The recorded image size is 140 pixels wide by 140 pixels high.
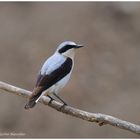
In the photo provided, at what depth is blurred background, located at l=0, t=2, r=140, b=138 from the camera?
1088cm

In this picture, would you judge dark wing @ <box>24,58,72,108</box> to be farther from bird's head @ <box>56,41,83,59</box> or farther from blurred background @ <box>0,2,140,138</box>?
blurred background @ <box>0,2,140,138</box>

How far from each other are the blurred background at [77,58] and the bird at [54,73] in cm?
356

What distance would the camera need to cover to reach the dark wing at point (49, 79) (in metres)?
6.48

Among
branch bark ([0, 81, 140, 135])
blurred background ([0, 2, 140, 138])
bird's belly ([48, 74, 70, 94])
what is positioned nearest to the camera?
branch bark ([0, 81, 140, 135])

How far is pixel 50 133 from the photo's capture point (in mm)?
10570

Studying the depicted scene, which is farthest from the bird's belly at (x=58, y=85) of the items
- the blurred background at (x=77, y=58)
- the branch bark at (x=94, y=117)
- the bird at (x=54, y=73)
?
the blurred background at (x=77, y=58)

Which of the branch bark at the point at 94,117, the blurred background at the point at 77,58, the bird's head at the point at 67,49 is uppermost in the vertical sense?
the bird's head at the point at 67,49

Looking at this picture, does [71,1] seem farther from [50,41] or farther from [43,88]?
[43,88]

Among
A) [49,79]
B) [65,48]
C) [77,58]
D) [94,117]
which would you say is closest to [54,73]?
[49,79]

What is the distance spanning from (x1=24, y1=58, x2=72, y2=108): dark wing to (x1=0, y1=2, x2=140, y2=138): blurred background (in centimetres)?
361

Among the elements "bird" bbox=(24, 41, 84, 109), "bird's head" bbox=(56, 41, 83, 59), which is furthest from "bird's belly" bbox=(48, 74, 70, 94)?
"bird's head" bbox=(56, 41, 83, 59)

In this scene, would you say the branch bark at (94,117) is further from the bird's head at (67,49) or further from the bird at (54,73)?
the bird's head at (67,49)

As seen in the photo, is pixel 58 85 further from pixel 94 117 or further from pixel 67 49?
pixel 94 117

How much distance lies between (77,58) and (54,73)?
5.59m
